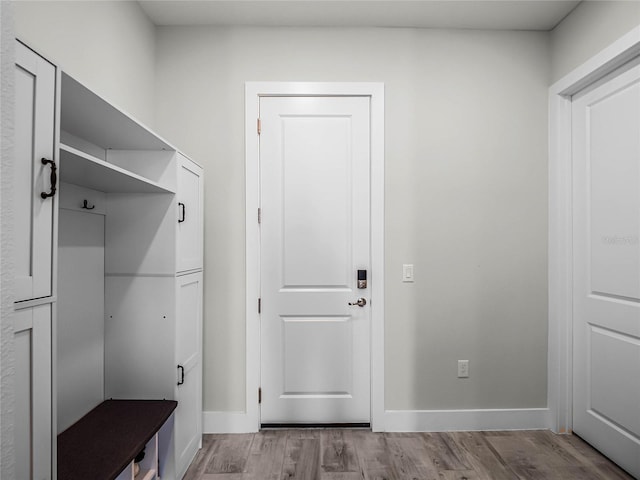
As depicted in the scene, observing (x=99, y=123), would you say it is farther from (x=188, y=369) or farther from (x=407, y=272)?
(x=407, y=272)

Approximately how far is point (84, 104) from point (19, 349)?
822 millimetres

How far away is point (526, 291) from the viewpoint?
8.41 ft

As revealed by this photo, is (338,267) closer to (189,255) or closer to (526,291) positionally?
(189,255)

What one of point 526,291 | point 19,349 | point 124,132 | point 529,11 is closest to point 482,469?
point 526,291

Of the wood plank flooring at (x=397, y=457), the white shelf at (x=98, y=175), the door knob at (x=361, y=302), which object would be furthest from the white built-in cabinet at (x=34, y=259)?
the door knob at (x=361, y=302)

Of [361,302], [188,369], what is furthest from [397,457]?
[188,369]

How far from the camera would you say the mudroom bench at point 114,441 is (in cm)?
130

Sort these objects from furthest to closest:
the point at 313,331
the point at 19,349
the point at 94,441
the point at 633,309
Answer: the point at 313,331
the point at 633,309
the point at 94,441
the point at 19,349

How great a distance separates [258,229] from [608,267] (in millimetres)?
2117

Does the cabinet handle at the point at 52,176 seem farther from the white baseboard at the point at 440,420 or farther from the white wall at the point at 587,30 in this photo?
the white wall at the point at 587,30

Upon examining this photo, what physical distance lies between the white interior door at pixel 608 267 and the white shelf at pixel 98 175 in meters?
2.41

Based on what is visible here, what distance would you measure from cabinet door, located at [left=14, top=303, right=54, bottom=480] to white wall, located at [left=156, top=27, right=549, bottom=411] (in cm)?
153

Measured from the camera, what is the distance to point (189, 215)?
207 centimetres

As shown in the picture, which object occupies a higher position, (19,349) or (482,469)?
(19,349)
